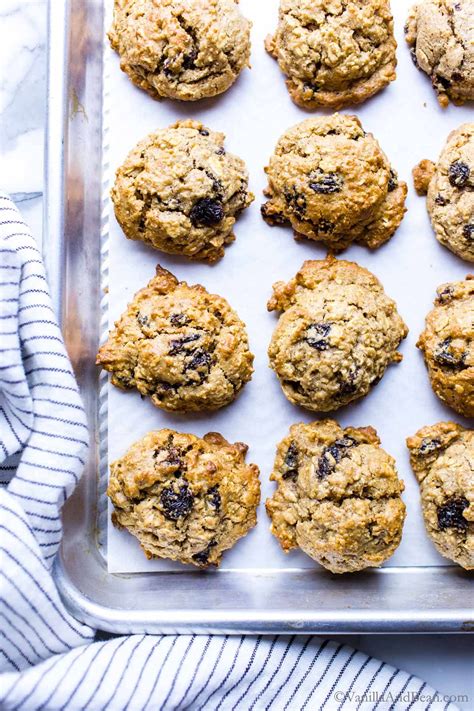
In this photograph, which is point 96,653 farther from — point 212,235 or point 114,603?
point 212,235

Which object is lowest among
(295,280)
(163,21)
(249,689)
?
(249,689)

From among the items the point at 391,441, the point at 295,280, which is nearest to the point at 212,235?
the point at 295,280

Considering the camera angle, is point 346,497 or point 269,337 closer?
point 346,497

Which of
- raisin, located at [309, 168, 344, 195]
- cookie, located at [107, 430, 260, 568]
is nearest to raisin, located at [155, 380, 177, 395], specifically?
cookie, located at [107, 430, 260, 568]

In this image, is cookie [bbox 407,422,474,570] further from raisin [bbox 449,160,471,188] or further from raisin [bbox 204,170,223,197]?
raisin [bbox 204,170,223,197]

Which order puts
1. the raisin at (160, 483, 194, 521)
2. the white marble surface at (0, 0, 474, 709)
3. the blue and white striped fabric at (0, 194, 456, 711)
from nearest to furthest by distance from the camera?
the blue and white striped fabric at (0, 194, 456, 711)
the raisin at (160, 483, 194, 521)
the white marble surface at (0, 0, 474, 709)

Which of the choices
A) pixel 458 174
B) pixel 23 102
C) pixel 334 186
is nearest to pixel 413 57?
pixel 458 174
